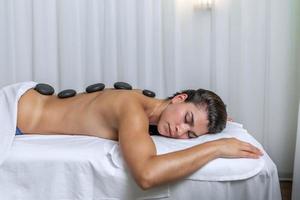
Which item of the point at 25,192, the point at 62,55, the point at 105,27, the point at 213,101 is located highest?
the point at 105,27

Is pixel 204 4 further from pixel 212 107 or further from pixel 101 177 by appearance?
pixel 101 177

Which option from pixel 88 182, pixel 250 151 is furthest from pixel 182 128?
pixel 88 182

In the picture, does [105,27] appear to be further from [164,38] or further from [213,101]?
[213,101]

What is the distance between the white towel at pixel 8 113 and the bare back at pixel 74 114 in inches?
1.3

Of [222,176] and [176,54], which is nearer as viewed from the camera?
[222,176]

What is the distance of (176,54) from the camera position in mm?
2086

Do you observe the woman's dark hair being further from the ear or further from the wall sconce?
the wall sconce

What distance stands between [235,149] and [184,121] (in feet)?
0.77

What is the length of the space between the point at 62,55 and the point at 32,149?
3.03 feet

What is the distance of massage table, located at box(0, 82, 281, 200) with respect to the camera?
1217 mm

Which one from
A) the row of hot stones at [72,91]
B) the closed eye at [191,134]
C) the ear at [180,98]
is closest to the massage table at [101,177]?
the closed eye at [191,134]

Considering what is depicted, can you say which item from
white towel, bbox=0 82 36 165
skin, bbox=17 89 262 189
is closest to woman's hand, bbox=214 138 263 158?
skin, bbox=17 89 262 189

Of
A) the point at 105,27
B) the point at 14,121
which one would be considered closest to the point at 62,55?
the point at 105,27

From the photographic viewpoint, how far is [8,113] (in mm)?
1477
